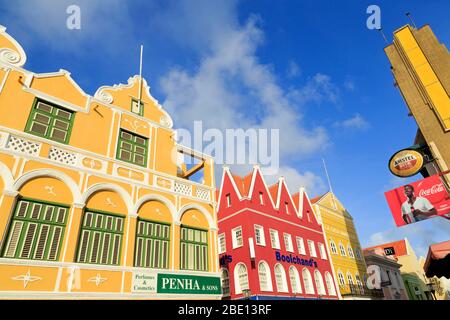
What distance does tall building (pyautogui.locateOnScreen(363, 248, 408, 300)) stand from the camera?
36138 millimetres

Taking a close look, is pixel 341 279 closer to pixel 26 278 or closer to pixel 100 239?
pixel 100 239

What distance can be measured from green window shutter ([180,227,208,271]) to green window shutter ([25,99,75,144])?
7.05 m

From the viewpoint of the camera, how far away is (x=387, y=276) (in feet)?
126

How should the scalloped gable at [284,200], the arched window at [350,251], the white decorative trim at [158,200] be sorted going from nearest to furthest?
1. the white decorative trim at [158,200]
2. the scalloped gable at [284,200]
3. the arched window at [350,251]

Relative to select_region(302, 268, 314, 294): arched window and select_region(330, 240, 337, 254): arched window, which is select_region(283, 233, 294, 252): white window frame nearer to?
select_region(302, 268, 314, 294): arched window

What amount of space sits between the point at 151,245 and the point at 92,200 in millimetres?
3235

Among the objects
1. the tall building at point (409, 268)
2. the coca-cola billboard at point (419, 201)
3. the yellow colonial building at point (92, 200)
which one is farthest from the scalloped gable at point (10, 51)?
the tall building at point (409, 268)

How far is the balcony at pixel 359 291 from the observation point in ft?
93.9

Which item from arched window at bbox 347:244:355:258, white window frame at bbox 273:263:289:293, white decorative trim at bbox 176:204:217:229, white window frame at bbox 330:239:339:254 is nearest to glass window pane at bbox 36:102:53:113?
white decorative trim at bbox 176:204:217:229

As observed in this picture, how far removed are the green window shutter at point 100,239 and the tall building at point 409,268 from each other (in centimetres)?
4728

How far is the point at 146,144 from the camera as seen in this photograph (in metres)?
14.7

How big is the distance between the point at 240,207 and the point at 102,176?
48.1ft

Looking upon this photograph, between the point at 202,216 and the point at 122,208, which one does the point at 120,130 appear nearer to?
the point at 122,208

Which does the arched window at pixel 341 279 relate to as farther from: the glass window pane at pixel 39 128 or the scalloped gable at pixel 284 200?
the glass window pane at pixel 39 128
